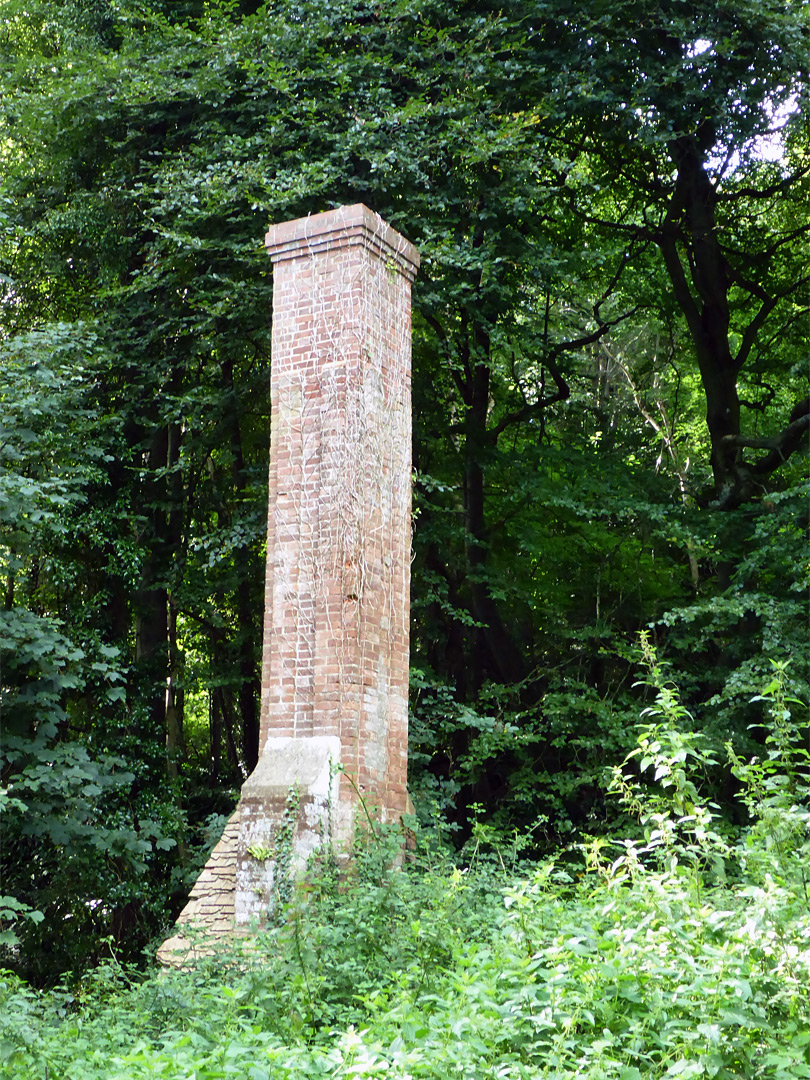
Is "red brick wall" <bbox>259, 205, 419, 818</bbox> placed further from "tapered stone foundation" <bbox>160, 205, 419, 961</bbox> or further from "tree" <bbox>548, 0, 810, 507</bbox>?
"tree" <bbox>548, 0, 810, 507</bbox>

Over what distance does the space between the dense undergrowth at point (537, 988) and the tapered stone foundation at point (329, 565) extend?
1.29m

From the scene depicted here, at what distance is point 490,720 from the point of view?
1038 centimetres

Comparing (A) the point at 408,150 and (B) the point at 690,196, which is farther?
(B) the point at 690,196

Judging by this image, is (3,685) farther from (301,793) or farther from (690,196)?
(690,196)

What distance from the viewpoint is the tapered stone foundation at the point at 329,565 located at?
7.11 metres

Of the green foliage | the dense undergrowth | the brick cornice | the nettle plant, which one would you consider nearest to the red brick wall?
the brick cornice

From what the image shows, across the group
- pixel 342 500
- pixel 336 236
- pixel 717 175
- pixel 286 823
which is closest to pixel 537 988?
pixel 286 823

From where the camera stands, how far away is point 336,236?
8062 millimetres

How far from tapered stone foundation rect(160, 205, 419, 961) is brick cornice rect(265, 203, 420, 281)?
12mm

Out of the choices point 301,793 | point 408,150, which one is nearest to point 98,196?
point 408,150

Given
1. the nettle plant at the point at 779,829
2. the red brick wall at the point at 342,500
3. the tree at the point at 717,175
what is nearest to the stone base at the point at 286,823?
the red brick wall at the point at 342,500

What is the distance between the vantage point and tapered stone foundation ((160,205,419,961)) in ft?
23.3

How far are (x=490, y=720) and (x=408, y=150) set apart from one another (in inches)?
220

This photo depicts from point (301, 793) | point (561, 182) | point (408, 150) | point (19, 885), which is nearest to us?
point (301, 793)
